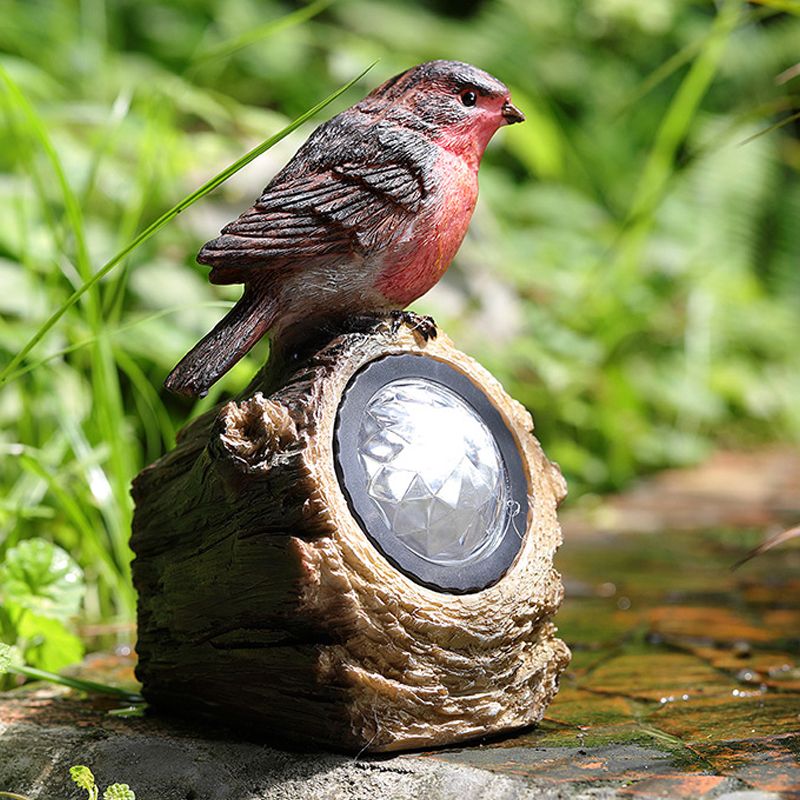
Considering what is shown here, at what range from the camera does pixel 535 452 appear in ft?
5.56

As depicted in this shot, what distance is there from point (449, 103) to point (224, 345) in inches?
20.1

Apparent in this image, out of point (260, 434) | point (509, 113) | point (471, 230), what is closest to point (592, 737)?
point (260, 434)

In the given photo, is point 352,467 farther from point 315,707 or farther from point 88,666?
point 88,666

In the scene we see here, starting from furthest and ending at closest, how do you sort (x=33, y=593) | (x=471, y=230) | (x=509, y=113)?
(x=471, y=230), (x=33, y=593), (x=509, y=113)

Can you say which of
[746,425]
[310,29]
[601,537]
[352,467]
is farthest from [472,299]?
[352,467]

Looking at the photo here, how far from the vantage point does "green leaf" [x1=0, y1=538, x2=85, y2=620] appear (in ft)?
6.26

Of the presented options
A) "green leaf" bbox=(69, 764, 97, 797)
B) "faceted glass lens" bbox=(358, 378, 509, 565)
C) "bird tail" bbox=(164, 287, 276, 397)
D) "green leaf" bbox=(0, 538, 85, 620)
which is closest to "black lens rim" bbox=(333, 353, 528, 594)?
"faceted glass lens" bbox=(358, 378, 509, 565)

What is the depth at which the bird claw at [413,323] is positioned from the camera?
1617 millimetres

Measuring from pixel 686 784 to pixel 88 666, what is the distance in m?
1.22

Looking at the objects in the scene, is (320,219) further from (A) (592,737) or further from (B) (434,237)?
(A) (592,737)

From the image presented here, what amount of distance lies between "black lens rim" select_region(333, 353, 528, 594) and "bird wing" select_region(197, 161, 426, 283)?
0.19 metres

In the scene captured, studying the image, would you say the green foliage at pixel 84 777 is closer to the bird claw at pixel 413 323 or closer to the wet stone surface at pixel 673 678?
the wet stone surface at pixel 673 678

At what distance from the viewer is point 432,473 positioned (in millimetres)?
1517

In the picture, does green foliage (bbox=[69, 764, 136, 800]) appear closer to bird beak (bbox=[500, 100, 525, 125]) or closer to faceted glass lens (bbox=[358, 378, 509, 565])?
faceted glass lens (bbox=[358, 378, 509, 565])
